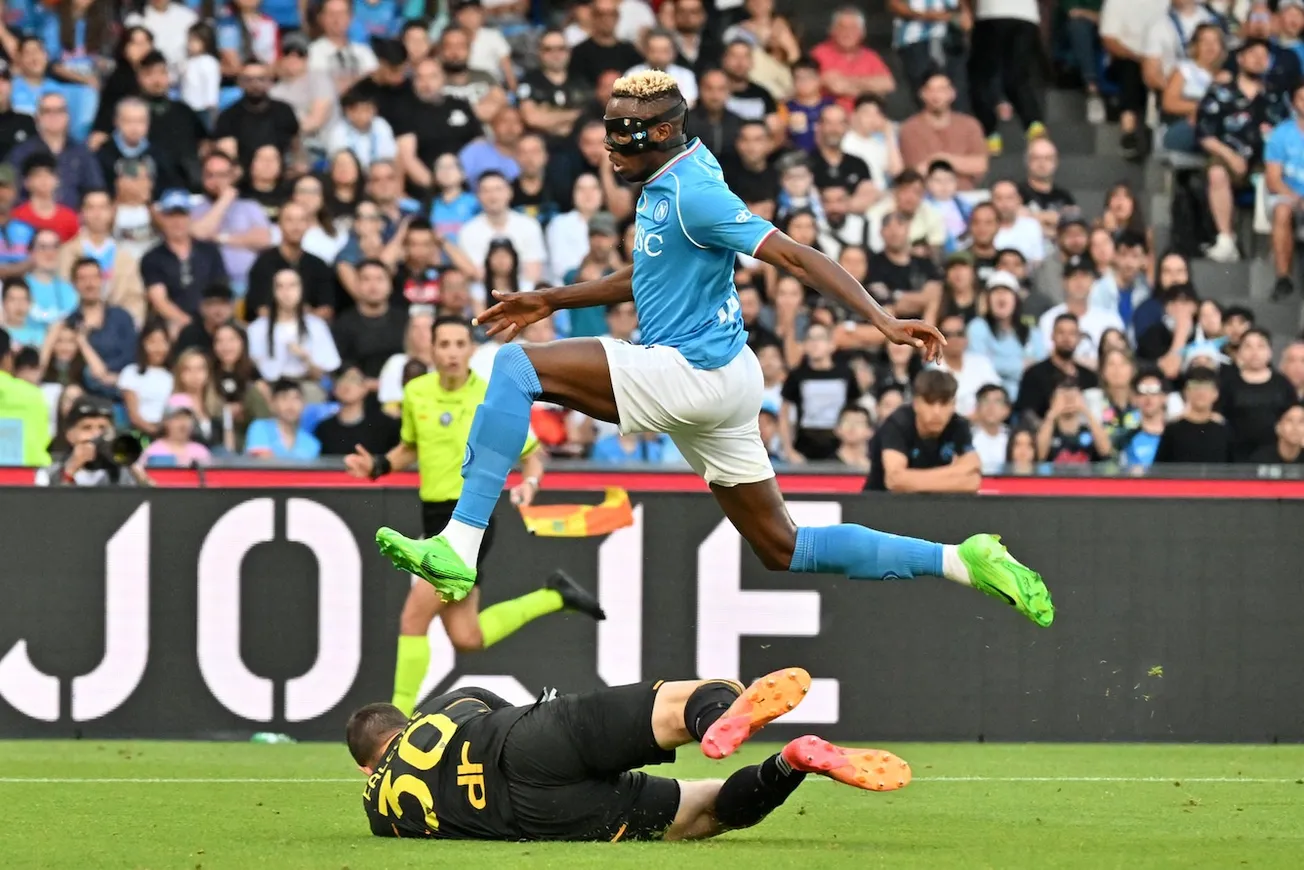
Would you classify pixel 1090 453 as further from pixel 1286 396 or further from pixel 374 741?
pixel 374 741

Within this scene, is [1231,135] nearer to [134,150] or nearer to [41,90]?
[134,150]

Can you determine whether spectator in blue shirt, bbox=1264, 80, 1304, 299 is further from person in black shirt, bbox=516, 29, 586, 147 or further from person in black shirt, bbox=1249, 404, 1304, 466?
person in black shirt, bbox=516, 29, 586, 147

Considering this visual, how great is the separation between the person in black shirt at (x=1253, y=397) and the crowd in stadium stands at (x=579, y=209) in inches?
0.9

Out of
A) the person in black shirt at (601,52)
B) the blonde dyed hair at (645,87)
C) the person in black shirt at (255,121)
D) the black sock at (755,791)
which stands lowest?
the black sock at (755,791)

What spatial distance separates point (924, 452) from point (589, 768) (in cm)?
540

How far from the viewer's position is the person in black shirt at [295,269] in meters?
15.6

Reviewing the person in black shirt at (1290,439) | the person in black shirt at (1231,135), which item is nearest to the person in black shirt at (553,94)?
the person in black shirt at (1231,135)

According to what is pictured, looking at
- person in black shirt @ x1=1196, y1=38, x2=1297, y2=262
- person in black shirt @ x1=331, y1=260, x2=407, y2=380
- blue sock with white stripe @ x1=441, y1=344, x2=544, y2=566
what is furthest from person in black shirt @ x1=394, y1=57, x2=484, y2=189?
blue sock with white stripe @ x1=441, y1=344, x2=544, y2=566

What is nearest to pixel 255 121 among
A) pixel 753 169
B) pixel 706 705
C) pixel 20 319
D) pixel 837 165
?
pixel 20 319

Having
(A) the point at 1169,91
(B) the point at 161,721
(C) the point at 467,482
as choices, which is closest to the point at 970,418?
(A) the point at 1169,91

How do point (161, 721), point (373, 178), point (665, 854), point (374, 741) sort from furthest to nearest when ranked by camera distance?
point (373, 178) → point (161, 721) → point (374, 741) → point (665, 854)

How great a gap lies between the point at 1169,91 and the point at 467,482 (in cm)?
1219

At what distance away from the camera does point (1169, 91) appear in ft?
60.1

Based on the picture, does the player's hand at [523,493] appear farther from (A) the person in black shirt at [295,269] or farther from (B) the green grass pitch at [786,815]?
(A) the person in black shirt at [295,269]
